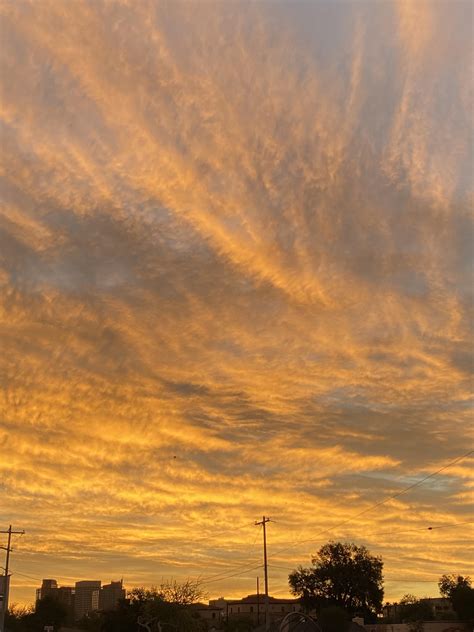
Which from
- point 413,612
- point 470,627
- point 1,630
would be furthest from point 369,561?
point 1,630

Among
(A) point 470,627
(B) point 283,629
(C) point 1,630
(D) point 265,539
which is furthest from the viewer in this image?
(A) point 470,627

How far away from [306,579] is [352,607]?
8740 mm

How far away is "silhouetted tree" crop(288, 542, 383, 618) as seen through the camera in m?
120

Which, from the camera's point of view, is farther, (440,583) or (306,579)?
(440,583)

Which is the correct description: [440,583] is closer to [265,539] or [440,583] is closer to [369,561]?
[369,561]

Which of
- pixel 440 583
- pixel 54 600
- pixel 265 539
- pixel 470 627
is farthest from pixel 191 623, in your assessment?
pixel 440 583

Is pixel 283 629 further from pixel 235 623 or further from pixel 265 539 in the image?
pixel 235 623

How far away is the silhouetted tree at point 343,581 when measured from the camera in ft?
395

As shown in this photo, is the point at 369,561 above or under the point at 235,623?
above

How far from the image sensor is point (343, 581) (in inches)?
4766

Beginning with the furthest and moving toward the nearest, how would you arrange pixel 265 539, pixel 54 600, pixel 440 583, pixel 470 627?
pixel 440 583 < pixel 54 600 < pixel 470 627 < pixel 265 539

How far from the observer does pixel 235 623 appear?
538 ft

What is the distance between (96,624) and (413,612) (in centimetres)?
6899

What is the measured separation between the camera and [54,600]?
6083 inches
